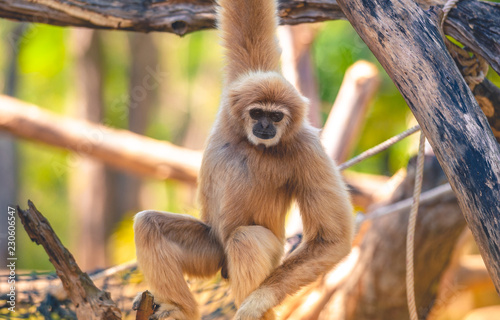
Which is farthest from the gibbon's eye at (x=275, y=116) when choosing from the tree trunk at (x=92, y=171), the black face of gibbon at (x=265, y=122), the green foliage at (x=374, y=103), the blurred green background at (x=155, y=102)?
the tree trunk at (x=92, y=171)

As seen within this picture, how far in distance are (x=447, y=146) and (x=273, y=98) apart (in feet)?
4.32

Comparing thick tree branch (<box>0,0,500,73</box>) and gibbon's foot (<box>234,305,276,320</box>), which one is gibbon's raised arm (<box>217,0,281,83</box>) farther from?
gibbon's foot (<box>234,305,276,320</box>)

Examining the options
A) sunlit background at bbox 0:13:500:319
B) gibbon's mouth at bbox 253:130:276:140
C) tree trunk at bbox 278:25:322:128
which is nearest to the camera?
gibbon's mouth at bbox 253:130:276:140

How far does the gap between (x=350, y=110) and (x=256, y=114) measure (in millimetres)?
3810

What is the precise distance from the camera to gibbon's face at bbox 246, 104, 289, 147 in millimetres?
3623

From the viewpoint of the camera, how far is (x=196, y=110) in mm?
26031

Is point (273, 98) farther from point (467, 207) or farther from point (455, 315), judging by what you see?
point (455, 315)

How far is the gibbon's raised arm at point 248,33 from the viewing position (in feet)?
13.1

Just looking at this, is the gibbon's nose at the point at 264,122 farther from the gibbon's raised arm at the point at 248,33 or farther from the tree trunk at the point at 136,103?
the tree trunk at the point at 136,103

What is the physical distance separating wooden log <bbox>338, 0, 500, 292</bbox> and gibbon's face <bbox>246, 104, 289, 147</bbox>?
2.84 ft

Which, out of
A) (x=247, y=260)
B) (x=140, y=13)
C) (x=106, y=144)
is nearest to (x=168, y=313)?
(x=247, y=260)

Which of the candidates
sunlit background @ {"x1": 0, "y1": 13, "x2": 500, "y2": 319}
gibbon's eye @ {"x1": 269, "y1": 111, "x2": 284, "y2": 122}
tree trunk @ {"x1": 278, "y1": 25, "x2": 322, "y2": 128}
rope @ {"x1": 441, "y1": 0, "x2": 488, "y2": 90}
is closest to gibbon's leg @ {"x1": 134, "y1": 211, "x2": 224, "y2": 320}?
gibbon's eye @ {"x1": 269, "y1": 111, "x2": 284, "y2": 122}

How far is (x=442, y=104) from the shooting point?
2.75 m

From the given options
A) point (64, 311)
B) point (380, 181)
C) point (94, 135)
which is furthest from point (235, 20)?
point (380, 181)
